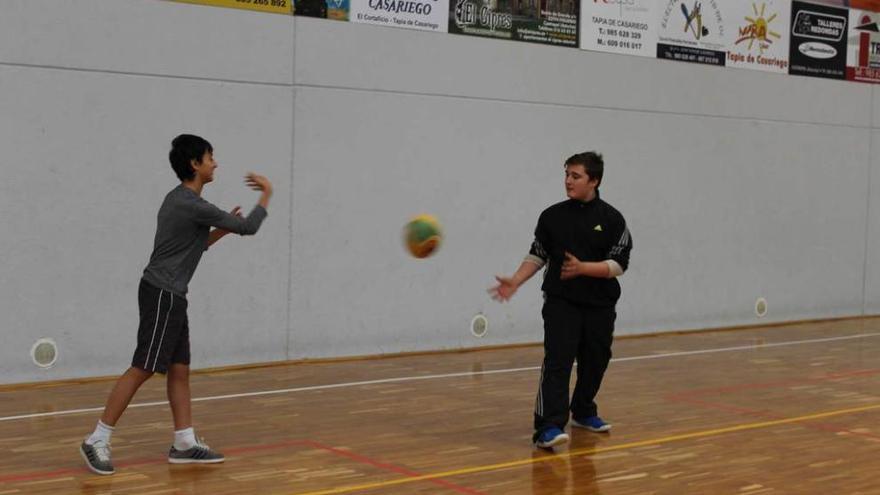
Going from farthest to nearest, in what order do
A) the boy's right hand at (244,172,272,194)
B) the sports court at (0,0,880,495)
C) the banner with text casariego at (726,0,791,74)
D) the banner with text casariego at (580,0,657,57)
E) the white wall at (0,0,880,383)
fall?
the banner with text casariego at (726,0,791,74), the banner with text casariego at (580,0,657,57), the white wall at (0,0,880,383), the sports court at (0,0,880,495), the boy's right hand at (244,172,272,194)

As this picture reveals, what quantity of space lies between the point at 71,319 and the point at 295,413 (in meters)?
2.22

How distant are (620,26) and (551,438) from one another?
6.56 metres

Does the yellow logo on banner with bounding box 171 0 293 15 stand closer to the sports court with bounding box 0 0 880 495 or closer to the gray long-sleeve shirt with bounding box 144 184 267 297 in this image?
the sports court with bounding box 0 0 880 495

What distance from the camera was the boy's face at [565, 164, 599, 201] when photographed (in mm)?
6938

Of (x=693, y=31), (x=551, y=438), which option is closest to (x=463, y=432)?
(x=551, y=438)

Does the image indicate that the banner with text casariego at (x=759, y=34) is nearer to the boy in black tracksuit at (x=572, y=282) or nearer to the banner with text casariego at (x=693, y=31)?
the banner with text casariego at (x=693, y=31)

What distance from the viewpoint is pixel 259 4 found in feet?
31.9

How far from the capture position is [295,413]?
25.8 feet

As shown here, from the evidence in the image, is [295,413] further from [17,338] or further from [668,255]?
[668,255]

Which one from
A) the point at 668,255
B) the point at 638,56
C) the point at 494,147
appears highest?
the point at 638,56

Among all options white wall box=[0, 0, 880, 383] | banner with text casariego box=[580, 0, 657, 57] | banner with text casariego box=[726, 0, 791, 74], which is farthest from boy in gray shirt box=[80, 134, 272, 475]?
banner with text casariego box=[726, 0, 791, 74]

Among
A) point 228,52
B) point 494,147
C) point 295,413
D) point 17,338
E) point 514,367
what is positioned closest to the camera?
point 295,413

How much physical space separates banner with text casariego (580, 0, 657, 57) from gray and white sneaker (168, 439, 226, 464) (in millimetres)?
7005

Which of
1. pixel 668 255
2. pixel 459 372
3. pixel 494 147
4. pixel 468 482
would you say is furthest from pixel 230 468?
pixel 668 255
